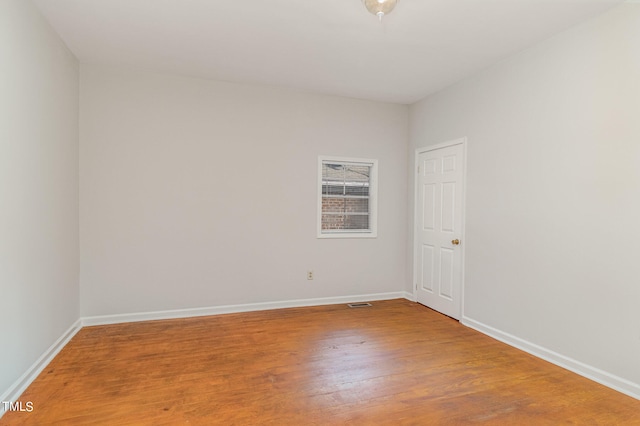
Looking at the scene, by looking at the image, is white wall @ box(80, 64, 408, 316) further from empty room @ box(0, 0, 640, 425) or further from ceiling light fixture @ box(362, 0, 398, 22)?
ceiling light fixture @ box(362, 0, 398, 22)

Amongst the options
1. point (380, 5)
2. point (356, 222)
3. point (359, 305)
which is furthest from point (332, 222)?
point (380, 5)

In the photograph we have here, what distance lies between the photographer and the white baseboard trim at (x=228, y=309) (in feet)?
12.0

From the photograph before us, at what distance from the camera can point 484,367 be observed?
2.72 meters

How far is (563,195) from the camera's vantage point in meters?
2.79

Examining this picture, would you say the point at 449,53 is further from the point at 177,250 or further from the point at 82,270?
the point at 82,270

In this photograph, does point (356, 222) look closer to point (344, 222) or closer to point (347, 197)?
point (344, 222)

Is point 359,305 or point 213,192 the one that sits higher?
point 213,192

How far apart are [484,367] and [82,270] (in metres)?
4.07

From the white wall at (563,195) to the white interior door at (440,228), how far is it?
0.58 feet

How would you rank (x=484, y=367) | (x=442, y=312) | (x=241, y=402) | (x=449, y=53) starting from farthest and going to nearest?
(x=442, y=312) < (x=449, y=53) < (x=484, y=367) < (x=241, y=402)

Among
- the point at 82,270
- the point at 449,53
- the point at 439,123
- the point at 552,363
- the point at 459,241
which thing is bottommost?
the point at 552,363

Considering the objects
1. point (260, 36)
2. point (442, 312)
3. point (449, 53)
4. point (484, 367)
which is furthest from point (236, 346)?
point (449, 53)

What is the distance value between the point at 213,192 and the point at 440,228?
113 inches

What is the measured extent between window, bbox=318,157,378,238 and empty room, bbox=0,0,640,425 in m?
0.03
